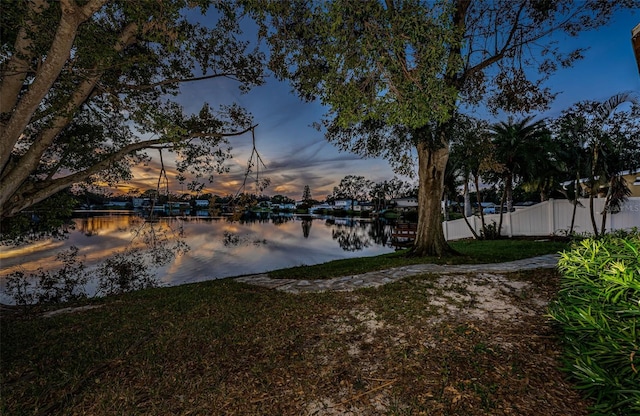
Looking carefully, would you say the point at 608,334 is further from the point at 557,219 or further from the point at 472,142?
the point at 557,219

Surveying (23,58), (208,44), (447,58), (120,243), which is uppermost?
(208,44)

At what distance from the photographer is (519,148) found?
17.5m

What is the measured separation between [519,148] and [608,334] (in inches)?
748

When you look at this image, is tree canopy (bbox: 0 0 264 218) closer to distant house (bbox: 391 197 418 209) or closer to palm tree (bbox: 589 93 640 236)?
palm tree (bbox: 589 93 640 236)

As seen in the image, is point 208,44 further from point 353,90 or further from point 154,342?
point 154,342

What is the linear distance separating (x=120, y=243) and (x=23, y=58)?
2311 centimetres

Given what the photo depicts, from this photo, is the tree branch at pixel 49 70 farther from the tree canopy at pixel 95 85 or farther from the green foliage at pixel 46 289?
the green foliage at pixel 46 289

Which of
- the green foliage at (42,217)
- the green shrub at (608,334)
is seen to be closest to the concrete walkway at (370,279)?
the green shrub at (608,334)

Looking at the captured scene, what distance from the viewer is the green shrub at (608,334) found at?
68.6 inches

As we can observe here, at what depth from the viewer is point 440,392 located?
8.34 ft

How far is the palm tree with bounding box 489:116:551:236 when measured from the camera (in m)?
17.3

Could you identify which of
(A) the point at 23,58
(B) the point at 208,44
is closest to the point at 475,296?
(A) the point at 23,58

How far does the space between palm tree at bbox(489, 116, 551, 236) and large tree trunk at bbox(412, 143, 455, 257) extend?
9295 millimetres

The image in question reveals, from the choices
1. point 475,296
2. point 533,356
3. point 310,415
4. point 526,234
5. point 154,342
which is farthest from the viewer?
point 526,234
